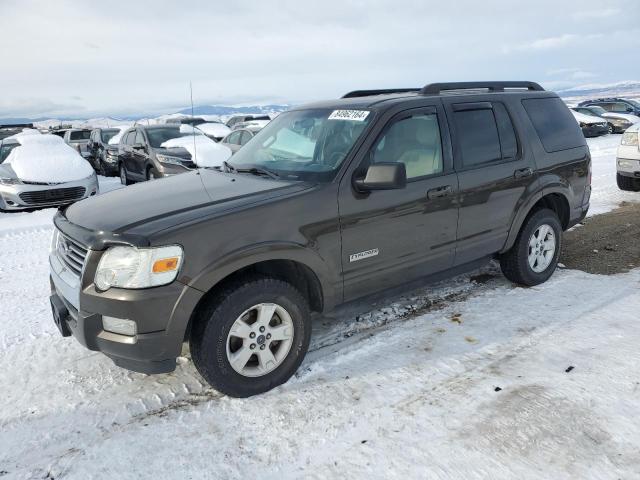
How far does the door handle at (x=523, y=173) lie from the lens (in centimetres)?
421

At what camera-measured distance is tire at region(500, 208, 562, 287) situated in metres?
4.46

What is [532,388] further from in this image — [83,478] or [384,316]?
[83,478]

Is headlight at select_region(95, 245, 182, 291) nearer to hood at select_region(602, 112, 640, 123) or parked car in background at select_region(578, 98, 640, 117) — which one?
hood at select_region(602, 112, 640, 123)

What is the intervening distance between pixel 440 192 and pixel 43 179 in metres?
7.88

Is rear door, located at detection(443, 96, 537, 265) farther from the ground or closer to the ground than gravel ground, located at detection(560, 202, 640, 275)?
farther from the ground

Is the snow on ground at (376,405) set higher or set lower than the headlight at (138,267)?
lower

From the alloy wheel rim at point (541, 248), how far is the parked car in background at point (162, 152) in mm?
5621

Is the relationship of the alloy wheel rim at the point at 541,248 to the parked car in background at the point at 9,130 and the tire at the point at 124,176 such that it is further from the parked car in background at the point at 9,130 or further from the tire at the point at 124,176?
the parked car in background at the point at 9,130

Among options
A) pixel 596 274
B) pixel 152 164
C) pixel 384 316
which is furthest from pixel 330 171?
pixel 152 164

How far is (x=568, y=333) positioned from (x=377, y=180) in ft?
6.21

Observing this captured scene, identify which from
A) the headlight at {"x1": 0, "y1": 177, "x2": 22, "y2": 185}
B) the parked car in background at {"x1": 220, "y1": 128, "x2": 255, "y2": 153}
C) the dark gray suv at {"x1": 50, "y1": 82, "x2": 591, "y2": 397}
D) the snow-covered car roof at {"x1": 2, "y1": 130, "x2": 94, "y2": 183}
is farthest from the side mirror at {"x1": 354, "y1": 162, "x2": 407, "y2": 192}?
the parked car in background at {"x1": 220, "y1": 128, "x2": 255, "y2": 153}

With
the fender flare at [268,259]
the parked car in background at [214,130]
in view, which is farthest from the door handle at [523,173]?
the parked car in background at [214,130]

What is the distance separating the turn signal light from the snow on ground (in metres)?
0.91

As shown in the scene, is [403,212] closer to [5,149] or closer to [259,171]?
[259,171]
